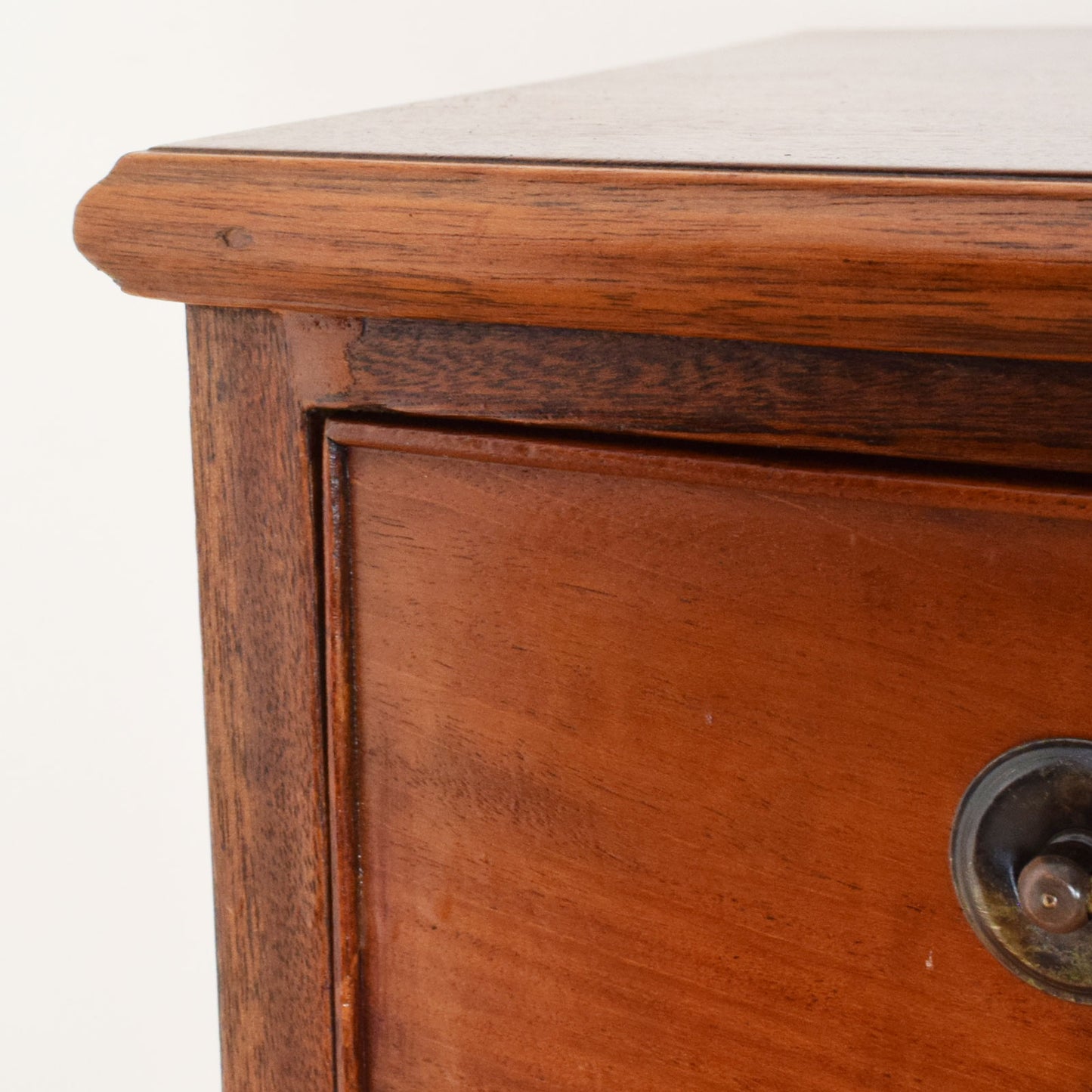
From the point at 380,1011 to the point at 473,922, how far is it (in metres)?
0.05

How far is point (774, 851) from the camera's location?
29 cm

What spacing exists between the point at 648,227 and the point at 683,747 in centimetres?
12

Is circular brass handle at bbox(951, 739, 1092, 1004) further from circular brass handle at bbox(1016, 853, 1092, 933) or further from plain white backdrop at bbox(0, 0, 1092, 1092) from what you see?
plain white backdrop at bbox(0, 0, 1092, 1092)

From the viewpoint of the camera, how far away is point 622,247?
254 millimetres

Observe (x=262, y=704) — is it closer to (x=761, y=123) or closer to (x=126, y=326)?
(x=761, y=123)

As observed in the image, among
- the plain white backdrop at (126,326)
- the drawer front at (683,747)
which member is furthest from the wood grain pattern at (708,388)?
the plain white backdrop at (126,326)

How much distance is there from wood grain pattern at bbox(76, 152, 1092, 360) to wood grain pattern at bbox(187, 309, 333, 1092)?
3 cm

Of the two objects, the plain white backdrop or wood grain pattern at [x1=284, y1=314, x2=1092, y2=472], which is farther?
the plain white backdrop

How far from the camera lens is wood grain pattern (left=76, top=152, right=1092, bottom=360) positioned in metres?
0.23

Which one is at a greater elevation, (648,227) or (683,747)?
(648,227)

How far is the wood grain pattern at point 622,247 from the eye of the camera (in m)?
0.23

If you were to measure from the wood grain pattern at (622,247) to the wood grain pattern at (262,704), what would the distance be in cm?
3

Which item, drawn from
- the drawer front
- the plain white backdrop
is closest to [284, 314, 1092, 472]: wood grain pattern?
the drawer front

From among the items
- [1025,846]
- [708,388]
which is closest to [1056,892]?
[1025,846]
